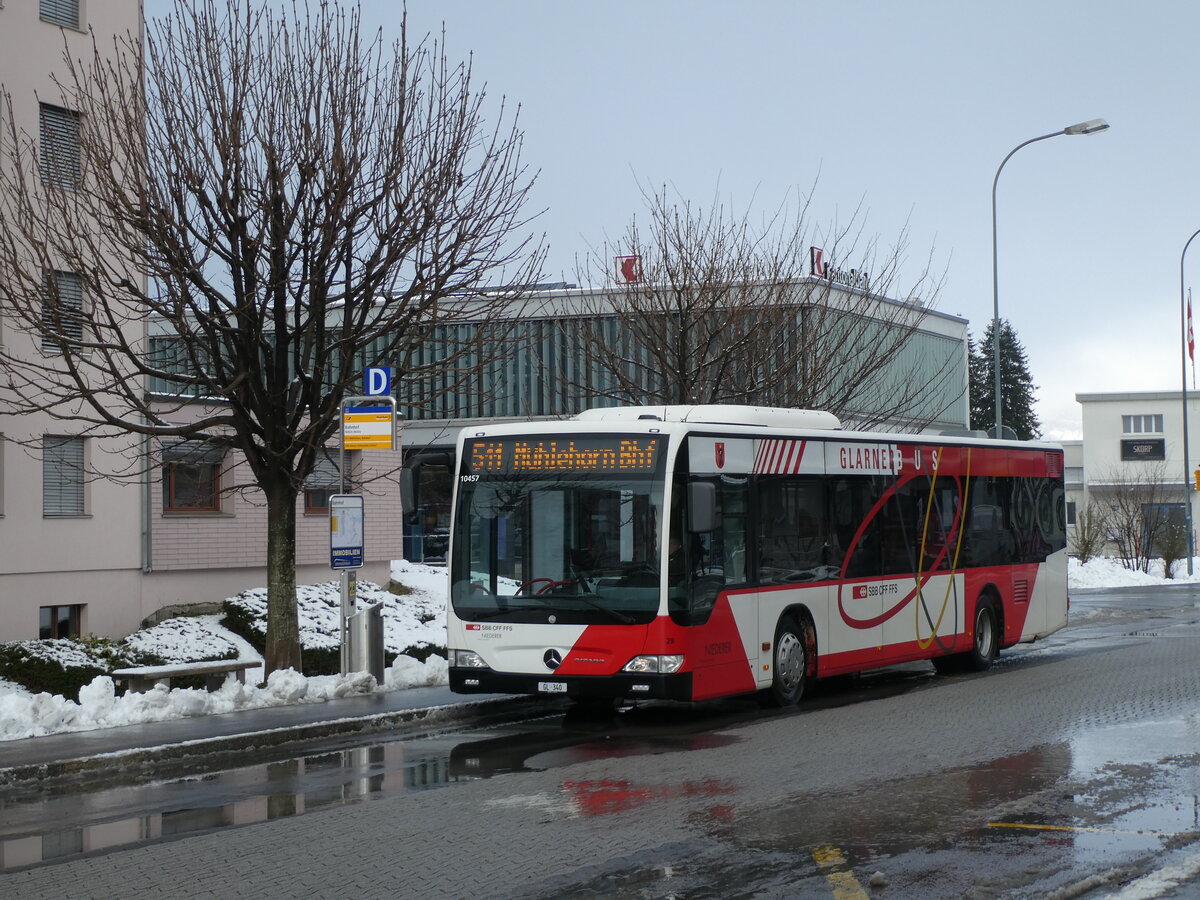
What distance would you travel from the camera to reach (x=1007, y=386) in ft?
306

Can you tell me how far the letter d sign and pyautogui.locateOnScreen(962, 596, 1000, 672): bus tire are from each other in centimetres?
825

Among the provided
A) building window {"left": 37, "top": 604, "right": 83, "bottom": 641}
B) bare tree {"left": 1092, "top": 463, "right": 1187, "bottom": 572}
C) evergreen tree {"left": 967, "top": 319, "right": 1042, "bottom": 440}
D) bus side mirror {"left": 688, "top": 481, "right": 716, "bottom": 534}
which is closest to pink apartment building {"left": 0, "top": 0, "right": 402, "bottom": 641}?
building window {"left": 37, "top": 604, "right": 83, "bottom": 641}

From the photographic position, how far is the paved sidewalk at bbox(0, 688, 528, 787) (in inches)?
458

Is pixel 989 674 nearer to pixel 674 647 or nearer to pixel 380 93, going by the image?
pixel 674 647

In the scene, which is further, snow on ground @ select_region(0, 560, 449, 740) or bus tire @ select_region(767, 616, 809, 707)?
bus tire @ select_region(767, 616, 809, 707)

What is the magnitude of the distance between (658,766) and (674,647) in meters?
2.41

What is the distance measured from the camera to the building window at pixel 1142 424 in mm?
88750

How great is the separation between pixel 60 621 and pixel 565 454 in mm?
12978

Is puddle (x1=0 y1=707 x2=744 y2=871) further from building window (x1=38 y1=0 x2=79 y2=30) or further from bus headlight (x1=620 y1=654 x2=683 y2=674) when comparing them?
building window (x1=38 y1=0 x2=79 y2=30)

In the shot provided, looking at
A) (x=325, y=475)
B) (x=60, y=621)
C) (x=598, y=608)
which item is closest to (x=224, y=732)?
(x=598, y=608)

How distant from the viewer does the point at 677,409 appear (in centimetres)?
1550

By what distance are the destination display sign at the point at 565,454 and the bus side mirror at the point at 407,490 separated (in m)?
0.63

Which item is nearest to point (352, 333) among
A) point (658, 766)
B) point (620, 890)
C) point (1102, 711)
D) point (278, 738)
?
point (278, 738)

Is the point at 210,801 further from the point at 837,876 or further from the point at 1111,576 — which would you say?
the point at 1111,576
